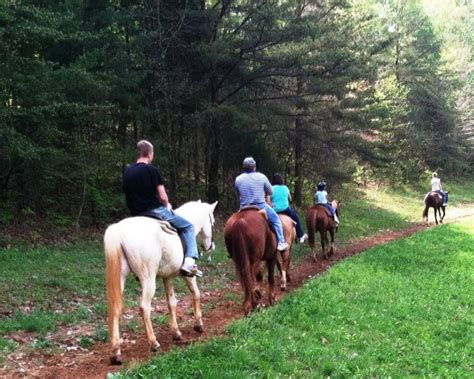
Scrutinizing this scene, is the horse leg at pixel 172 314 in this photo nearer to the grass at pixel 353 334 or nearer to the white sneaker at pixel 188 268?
the white sneaker at pixel 188 268

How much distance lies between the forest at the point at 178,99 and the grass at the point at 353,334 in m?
7.83

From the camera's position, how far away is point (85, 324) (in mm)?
8016

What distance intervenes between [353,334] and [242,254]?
7.20 ft

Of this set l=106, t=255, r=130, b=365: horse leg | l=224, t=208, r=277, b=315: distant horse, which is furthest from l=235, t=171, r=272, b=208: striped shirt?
l=106, t=255, r=130, b=365: horse leg

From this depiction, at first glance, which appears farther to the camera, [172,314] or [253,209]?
[253,209]

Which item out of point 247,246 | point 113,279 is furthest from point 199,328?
point 113,279

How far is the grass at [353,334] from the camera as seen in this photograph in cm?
588

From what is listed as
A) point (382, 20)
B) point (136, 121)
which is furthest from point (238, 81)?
point (382, 20)

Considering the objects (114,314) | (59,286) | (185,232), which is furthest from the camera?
(59,286)

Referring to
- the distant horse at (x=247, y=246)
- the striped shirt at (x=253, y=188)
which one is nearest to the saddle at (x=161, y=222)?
the distant horse at (x=247, y=246)

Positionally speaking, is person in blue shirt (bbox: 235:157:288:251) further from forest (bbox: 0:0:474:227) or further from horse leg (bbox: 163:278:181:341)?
forest (bbox: 0:0:474:227)

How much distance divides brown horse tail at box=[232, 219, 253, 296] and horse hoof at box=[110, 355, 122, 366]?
2847mm

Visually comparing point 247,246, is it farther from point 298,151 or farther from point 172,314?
point 298,151

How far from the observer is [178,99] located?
19.0m
